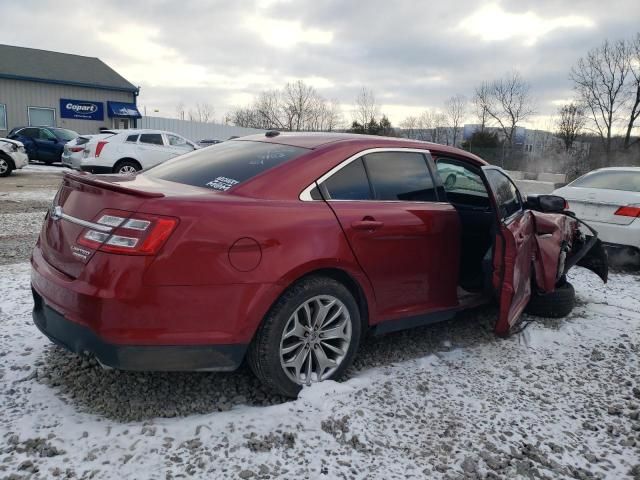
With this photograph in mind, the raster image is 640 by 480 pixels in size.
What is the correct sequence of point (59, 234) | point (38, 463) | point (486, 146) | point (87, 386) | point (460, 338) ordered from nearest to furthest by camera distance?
point (38, 463)
point (59, 234)
point (87, 386)
point (460, 338)
point (486, 146)

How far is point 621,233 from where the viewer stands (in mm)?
6340

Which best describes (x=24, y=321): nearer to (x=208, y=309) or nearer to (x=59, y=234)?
(x=59, y=234)

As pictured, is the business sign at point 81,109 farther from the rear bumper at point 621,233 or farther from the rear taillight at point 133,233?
the rear taillight at point 133,233

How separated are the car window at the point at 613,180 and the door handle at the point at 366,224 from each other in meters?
5.18

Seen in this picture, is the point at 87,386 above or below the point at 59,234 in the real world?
below

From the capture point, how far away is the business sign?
2780 centimetres

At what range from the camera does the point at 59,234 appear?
2.79 m

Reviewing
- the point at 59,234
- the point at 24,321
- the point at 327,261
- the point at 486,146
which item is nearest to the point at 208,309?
the point at 327,261

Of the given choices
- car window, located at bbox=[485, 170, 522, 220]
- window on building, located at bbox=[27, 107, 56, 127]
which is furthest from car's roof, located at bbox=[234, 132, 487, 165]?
window on building, located at bbox=[27, 107, 56, 127]

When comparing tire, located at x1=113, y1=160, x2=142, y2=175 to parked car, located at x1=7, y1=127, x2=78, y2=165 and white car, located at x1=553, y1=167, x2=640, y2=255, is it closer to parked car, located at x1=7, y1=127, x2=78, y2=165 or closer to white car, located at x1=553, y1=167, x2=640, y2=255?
parked car, located at x1=7, y1=127, x2=78, y2=165

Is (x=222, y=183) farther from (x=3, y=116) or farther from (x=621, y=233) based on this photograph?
(x=3, y=116)

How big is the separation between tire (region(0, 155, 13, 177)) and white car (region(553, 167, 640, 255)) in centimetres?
1411

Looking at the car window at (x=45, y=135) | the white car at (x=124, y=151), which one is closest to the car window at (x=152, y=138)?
the white car at (x=124, y=151)

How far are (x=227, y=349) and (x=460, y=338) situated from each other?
7.17 feet
